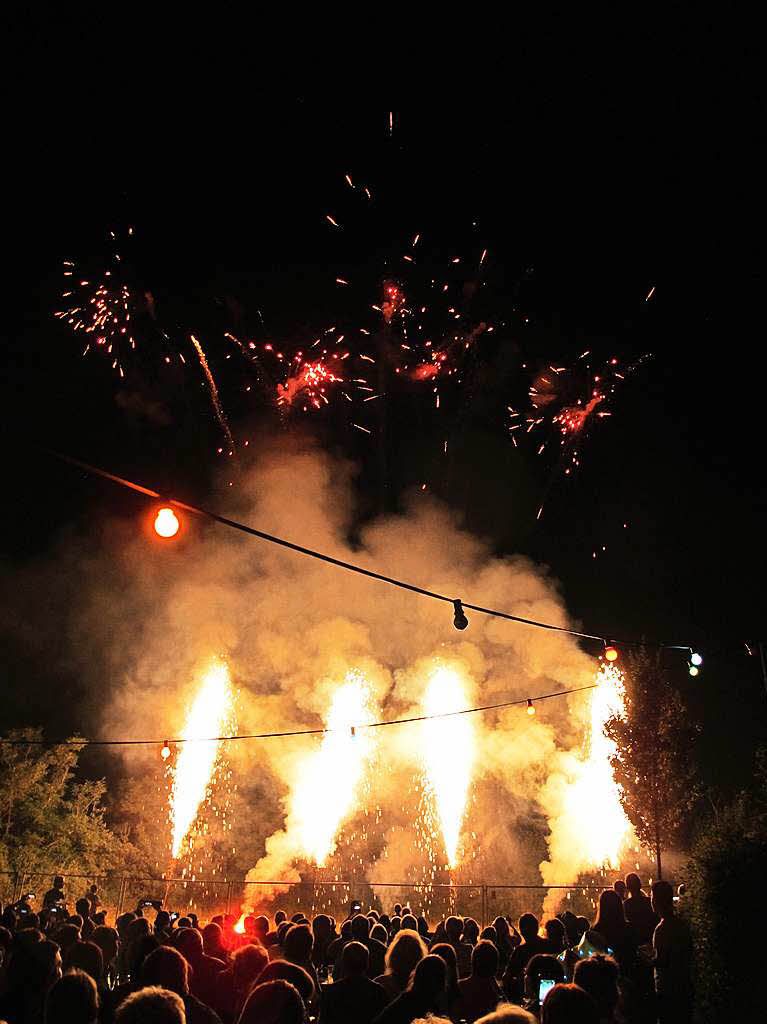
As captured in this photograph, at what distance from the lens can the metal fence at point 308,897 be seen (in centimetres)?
2958

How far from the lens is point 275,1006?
3.88 m

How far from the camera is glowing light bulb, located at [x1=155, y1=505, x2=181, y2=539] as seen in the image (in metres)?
7.74

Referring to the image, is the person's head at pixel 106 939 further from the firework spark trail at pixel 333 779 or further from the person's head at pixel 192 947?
the firework spark trail at pixel 333 779

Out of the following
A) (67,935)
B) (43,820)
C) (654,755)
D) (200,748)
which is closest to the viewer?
(67,935)

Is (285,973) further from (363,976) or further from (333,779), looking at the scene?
(333,779)

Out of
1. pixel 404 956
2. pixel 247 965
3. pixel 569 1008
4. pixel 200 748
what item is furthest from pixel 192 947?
pixel 200 748

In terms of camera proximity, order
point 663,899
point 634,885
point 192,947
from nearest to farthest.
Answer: point 192,947, point 663,899, point 634,885

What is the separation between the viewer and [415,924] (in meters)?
12.2

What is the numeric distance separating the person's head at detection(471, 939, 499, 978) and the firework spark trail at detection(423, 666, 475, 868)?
3155 centimetres

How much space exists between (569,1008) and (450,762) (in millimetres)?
35110

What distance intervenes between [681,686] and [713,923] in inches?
1098

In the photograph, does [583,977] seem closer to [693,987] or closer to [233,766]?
[693,987]

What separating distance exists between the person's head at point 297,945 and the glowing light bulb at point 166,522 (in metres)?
4.06

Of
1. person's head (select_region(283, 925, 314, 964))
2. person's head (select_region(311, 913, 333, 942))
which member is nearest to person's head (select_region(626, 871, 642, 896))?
person's head (select_region(311, 913, 333, 942))
